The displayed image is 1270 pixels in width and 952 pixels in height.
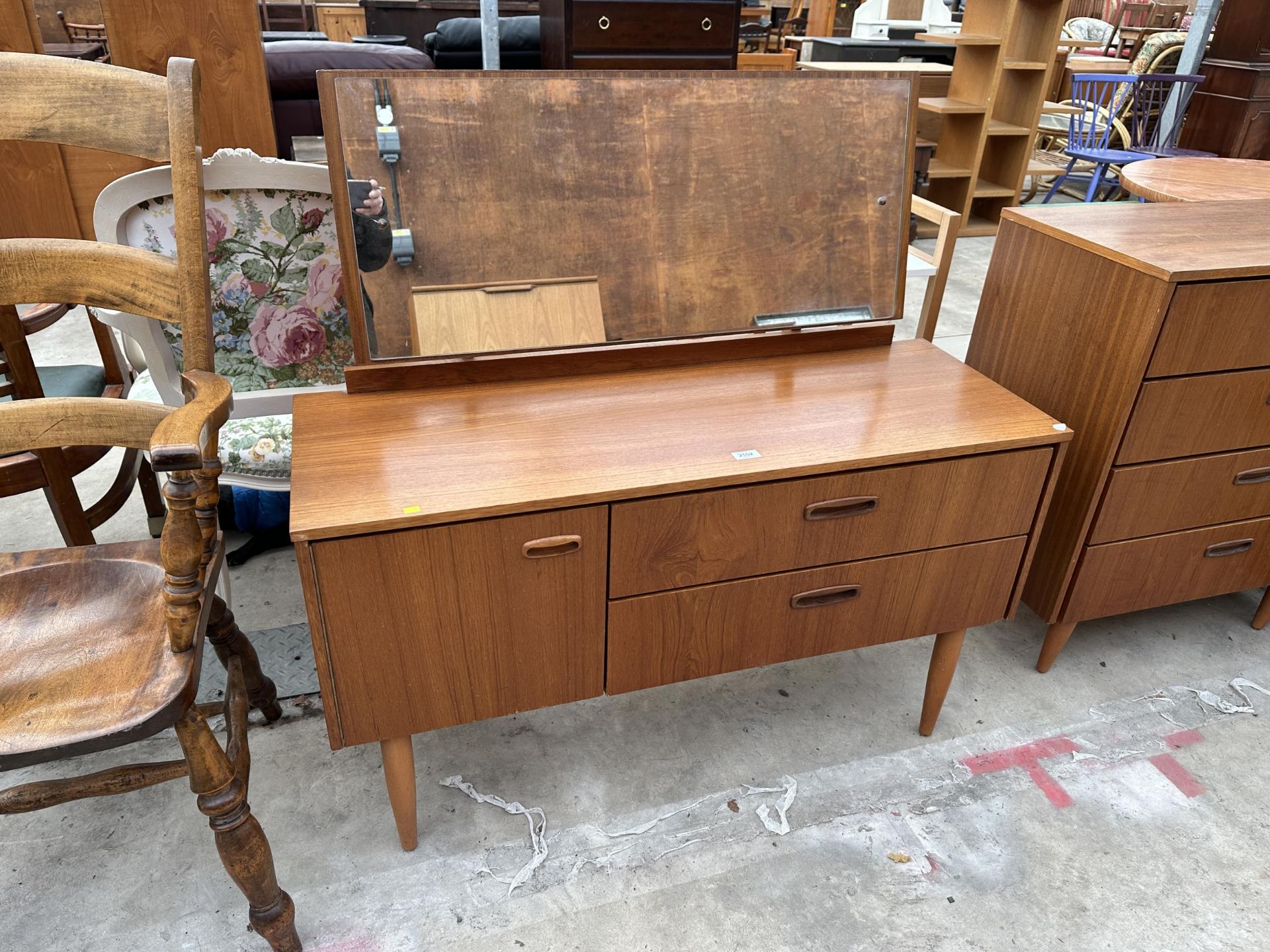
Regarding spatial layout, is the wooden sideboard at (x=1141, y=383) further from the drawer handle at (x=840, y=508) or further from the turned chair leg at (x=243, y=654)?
the turned chair leg at (x=243, y=654)

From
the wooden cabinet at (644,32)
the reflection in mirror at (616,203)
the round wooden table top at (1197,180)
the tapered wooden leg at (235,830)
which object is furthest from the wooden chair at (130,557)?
the wooden cabinet at (644,32)

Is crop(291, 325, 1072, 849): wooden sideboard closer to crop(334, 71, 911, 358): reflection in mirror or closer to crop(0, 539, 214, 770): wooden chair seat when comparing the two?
crop(334, 71, 911, 358): reflection in mirror

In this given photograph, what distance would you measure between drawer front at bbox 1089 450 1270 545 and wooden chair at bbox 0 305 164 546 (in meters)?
1.86

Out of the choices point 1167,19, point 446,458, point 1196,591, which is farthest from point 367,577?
point 1167,19

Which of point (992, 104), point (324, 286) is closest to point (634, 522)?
point (324, 286)

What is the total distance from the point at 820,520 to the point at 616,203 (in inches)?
23.6

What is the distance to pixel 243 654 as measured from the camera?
142 cm

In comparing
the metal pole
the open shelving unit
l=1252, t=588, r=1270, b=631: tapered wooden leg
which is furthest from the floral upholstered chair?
the open shelving unit

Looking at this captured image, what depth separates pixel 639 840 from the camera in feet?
4.66

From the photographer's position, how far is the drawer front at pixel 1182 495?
155 centimetres

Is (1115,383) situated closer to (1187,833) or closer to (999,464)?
(999,464)

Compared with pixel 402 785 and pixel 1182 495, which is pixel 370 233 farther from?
pixel 1182 495

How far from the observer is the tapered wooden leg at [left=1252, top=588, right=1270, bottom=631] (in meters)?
1.94

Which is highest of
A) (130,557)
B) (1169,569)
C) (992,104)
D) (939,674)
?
(992,104)
